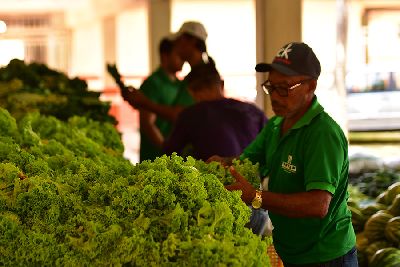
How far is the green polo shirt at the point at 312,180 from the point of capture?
11.1 feet

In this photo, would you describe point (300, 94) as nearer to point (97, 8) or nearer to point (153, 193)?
point (153, 193)

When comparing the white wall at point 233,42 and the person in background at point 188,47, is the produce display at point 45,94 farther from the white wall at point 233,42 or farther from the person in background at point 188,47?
the white wall at point 233,42

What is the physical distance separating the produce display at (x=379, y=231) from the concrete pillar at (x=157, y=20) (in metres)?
8.01

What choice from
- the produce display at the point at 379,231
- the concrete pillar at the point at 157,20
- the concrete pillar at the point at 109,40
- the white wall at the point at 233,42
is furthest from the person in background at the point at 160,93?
the concrete pillar at the point at 109,40

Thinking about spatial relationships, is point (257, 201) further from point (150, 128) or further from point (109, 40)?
point (109, 40)

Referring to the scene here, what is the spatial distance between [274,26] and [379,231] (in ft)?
6.88

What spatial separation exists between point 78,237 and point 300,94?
1401 mm

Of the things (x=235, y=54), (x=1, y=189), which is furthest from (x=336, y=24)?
(x=235, y=54)

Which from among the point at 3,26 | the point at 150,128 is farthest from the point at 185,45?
the point at 3,26

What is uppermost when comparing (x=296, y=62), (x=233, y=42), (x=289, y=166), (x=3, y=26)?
(x=3, y=26)

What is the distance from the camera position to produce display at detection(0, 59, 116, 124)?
6.18 meters

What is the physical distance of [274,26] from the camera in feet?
21.0

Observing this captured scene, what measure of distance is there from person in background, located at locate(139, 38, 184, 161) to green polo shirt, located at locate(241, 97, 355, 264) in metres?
2.96

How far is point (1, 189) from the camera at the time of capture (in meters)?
3.03
